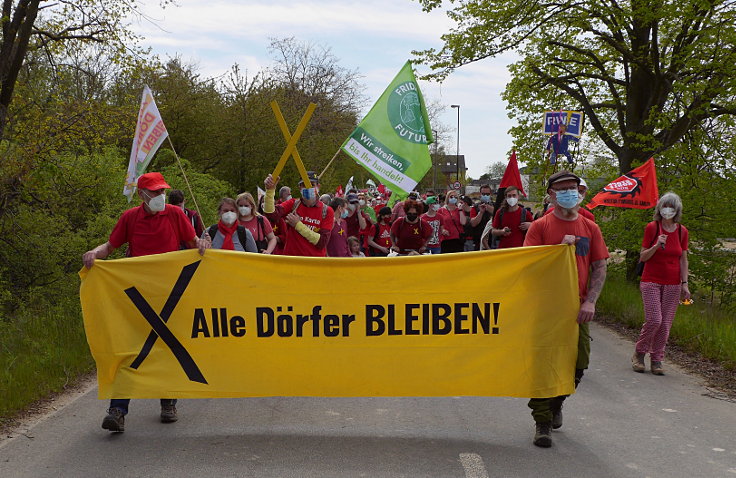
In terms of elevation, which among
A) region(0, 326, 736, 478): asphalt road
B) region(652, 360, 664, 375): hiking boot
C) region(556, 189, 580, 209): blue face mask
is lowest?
region(652, 360, 664, 375): hiking boot

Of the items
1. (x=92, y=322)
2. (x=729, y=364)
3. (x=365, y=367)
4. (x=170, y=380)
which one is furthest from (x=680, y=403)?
(x=92, y=322)

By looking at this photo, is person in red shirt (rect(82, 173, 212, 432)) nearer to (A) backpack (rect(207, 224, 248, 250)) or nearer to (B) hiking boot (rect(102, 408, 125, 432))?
(B) hiking boot (rect(102, 408, 125, 432))

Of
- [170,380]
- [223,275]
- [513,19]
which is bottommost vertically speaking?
[170,380]

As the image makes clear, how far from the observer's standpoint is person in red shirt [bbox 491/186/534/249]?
33.1ft

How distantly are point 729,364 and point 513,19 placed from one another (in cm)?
1127

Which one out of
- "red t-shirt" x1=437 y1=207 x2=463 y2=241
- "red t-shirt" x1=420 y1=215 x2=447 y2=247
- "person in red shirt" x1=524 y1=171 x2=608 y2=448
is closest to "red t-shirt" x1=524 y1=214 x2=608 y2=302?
"person in red shirt" x1=524 y1=171 x2=608 y2=448

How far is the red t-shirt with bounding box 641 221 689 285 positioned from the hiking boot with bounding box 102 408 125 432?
567 cm

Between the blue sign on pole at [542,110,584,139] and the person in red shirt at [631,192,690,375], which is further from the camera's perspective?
the blue sign on pole at [542,110,584,139]

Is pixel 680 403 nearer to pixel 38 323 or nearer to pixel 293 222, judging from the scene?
pixel 293 222

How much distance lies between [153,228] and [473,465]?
3130 millimetres

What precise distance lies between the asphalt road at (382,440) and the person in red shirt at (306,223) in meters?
2.45

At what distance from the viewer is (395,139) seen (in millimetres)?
10625

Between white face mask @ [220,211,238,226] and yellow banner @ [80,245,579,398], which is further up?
white face mask @ [220,211,238,226]

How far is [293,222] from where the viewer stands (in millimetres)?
8727
